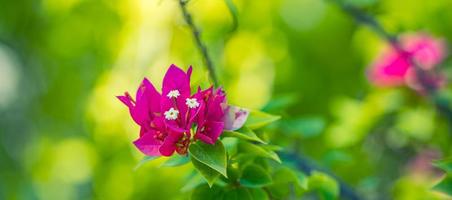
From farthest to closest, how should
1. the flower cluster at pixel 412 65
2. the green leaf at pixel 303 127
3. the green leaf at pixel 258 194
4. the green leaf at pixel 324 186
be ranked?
the flower cluster at pixel 412 65 < the green leaf at pixel 303 127 < the green leaf at pixel 324 186 < the green leaf at pixel 258 194

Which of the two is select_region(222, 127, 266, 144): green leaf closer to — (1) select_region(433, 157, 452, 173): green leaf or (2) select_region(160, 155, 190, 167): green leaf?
(2) select_region(160, 155, 190, 167): green leaf

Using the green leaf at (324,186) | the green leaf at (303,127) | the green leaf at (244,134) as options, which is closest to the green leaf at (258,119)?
the green leaf at (244,134)

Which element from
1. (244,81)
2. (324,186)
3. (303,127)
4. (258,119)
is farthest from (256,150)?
(244,81)

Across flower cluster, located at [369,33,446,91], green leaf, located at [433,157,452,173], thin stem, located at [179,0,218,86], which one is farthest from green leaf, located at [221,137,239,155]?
flower cluster, located at [369,33,446,91]

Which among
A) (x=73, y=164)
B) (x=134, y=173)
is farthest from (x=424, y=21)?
(x=73, y=164)

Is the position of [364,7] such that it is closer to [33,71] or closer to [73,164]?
[73,164]

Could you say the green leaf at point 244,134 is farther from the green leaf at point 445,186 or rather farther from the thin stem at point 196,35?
the green leaf at point 445,186
